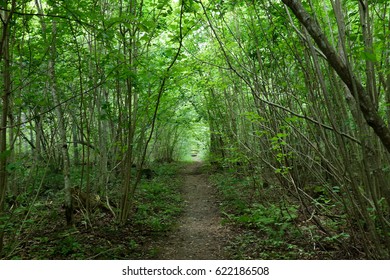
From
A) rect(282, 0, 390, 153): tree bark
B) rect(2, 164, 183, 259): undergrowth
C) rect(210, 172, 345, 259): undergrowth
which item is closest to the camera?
rect(282, 0, 390, 153): tree bark

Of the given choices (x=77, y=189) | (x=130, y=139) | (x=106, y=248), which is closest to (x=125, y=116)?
(x=130, y=139)

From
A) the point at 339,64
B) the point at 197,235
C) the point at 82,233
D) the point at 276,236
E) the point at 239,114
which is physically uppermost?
the point at 239,114

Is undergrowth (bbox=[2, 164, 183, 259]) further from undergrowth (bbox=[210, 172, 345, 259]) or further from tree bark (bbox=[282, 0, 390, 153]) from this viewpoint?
tree bark (bbox=[282, 0, 390, 153])

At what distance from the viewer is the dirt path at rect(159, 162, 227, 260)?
496cm

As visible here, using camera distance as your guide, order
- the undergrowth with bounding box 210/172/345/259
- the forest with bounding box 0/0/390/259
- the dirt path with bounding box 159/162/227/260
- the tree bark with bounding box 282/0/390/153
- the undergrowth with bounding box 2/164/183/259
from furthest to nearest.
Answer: the dirt path with bounding box 159/162/227/260 → the undergrowth with bounding box 2/164/183/259 → the undergrowth with bounding box 210/172/345/259 → the forest with bounding box 0/0/390/259 → the tree bark with bounding box 282/0/390/153

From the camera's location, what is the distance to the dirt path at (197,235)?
195 inches

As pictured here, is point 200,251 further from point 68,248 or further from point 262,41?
point 262,41

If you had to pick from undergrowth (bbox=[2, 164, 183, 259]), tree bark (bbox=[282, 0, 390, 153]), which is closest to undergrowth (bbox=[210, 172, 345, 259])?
undergrowth (bbox=[2, 164, 183, 259])

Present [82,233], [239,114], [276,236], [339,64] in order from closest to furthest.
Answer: [339,64] → [276,236] → [82,233] → [239,114]

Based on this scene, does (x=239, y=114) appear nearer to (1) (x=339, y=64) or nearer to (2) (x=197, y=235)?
(2) (x=197, y=235)

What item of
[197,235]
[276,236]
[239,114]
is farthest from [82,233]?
[239,114]

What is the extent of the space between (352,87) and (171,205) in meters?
7.34

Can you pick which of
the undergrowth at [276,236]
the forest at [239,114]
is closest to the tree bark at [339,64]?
the forest at [239,114]

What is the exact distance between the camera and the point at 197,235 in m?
6.03
